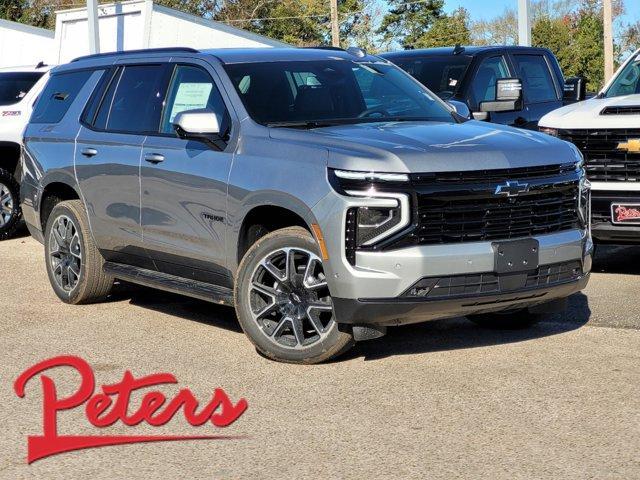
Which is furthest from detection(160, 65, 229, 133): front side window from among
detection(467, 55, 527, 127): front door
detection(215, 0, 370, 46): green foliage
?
detection(215, 0, 370, 46): green foliage

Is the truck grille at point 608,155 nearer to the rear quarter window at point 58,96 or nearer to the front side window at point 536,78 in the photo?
the front side window at point 536,78

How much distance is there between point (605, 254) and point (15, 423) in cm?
662

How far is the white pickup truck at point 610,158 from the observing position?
886 cm

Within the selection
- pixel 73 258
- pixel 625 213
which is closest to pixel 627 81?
pixel 625 213

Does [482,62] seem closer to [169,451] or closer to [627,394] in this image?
[627,394]

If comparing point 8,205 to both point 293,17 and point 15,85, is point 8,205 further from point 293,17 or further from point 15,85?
point 293,17

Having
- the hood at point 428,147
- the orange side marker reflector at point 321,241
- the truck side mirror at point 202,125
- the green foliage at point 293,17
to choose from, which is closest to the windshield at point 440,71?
the hood at point 428,147

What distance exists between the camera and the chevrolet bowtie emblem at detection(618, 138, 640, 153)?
8922mm

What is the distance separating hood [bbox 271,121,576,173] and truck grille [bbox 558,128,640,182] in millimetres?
2173

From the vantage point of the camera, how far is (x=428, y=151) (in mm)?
6262

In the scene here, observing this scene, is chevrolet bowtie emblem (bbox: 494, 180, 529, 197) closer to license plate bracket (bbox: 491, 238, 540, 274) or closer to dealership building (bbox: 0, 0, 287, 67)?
license plate bracket (bbox: 491, 238, 540, 274)

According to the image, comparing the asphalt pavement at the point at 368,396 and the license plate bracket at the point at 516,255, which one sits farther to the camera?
the license plate bracket at the point at 516,255

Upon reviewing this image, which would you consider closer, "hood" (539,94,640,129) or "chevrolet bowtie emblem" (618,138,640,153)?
"chevrolet bowtie emblem" (618,138,640,153)

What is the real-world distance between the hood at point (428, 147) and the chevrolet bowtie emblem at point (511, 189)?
98 millimetres
